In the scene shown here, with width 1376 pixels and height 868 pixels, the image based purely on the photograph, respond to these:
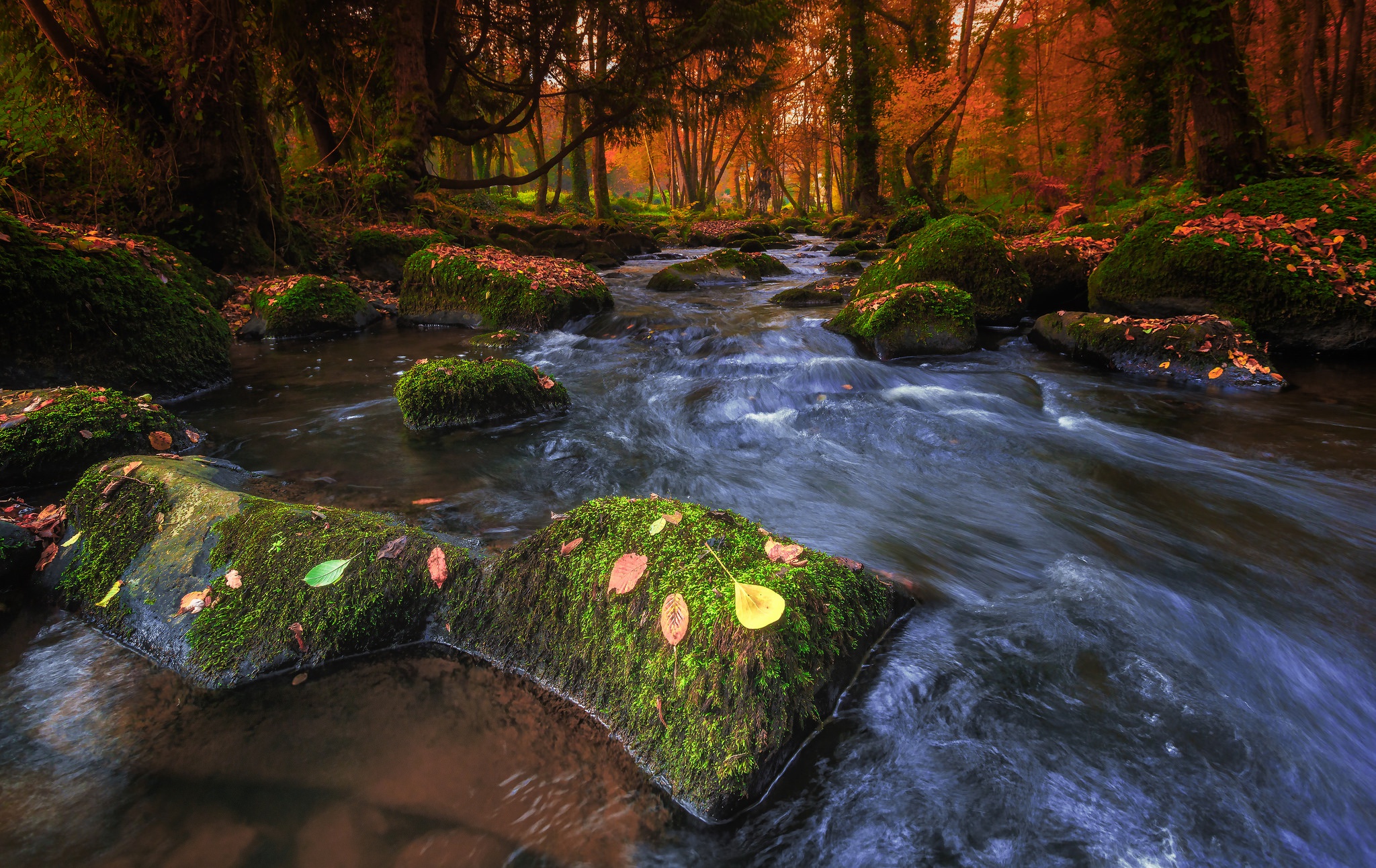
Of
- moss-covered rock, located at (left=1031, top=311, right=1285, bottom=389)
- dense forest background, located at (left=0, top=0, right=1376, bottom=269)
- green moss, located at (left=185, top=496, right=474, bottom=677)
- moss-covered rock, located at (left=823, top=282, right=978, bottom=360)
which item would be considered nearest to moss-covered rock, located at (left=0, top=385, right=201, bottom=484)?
green moss, located at (left=185, top=496, right=474, bottom=677)

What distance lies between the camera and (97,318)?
213 inches

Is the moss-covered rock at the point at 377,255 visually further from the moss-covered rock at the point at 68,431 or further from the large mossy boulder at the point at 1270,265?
the large mossy boulder at the point at 1270,265

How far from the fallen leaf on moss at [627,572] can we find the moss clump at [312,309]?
8.47 metres

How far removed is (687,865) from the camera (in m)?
1.67

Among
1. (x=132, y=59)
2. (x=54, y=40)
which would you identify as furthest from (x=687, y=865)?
(x=132, y=59)

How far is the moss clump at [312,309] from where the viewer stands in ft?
28.0

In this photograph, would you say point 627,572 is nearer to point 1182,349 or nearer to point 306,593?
point 306,593

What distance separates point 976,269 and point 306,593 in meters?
9.02

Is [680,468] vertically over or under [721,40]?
under

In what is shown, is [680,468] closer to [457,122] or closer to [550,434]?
[550,434]

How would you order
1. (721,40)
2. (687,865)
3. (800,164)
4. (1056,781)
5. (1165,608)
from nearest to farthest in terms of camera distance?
(687,865) → (1056,781) → (1165,608) → (721,40) → (800,164)

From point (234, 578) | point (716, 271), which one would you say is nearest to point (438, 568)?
point (234, 578)

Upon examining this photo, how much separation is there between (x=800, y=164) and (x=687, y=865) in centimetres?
5138

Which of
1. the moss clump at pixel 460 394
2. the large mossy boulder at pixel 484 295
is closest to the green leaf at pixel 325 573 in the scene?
the moss clump at pixel 460 394
